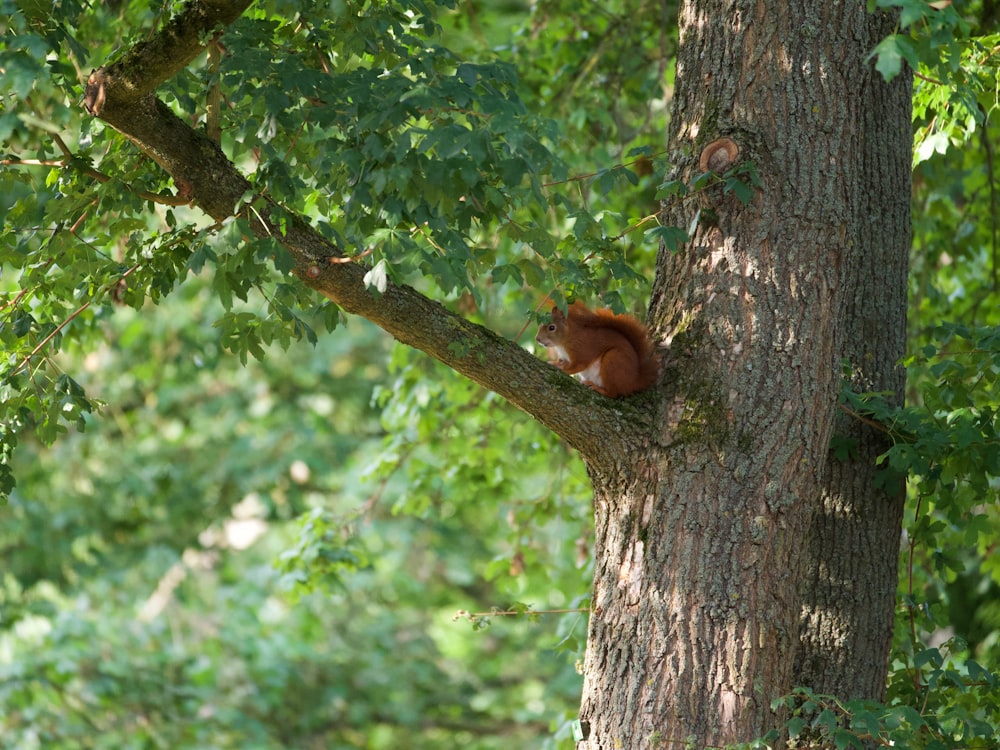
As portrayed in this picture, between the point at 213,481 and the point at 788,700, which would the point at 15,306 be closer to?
the point at 788,700

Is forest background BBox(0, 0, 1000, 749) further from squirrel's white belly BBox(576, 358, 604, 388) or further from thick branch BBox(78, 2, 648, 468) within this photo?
squirrel's white belly BBox(576, 358, 604, 388)

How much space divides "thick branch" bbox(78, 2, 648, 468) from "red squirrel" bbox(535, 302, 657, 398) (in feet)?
0.25

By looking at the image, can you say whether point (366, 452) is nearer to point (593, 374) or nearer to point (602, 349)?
point (593, 374)

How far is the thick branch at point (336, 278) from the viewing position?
94.3 inches

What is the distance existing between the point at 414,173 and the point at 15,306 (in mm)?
1311

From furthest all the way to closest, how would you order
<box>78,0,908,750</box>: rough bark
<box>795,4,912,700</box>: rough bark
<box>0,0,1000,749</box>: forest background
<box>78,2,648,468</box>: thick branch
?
<box>795,4,912,700</box>: rough bark < <box>0,0,1000,749</box>: forest background < <box>78,0,908,750</box>: rough bark < <box>78,2,648,468</box>: thick branch

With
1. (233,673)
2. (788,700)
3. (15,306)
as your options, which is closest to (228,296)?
(15,306)

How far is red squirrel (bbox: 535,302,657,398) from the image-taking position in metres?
2.75

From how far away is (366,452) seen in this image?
1051 cm

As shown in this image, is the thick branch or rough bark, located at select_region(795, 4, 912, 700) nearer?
the thick branch

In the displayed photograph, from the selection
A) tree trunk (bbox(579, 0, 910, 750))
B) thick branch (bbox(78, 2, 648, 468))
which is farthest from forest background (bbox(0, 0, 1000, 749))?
tree trunk (bbox(579, 0, 910, 750))

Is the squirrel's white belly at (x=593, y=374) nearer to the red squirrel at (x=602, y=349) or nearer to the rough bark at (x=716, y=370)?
the red squirrel at (x=602, y=349)

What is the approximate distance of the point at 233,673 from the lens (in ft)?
28.1

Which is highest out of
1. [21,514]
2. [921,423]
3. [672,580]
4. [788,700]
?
[21,514]
